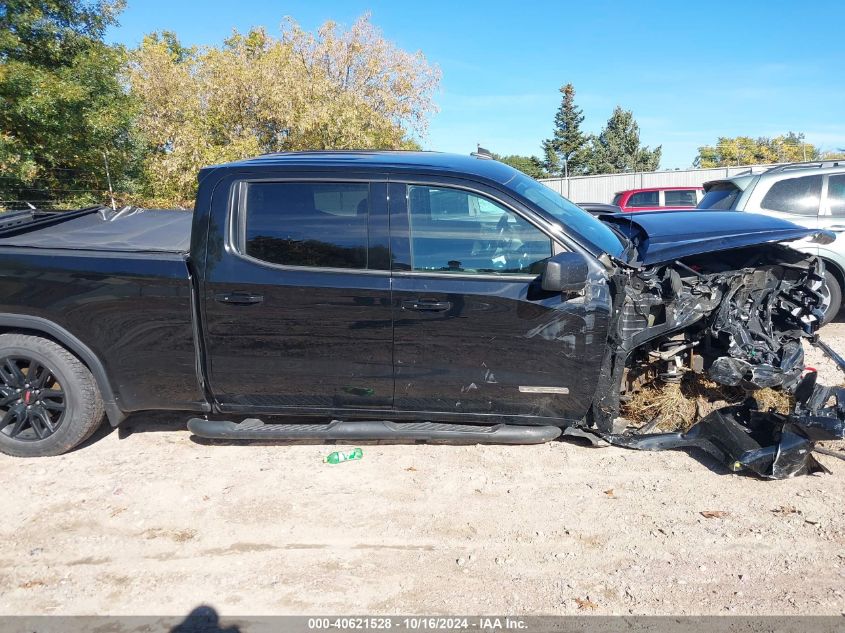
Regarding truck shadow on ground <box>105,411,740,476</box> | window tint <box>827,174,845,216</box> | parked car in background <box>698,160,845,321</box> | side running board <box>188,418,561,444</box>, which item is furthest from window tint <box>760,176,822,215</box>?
side running board <box>188,418,561,444</box>

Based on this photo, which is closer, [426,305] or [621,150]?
[426,305]

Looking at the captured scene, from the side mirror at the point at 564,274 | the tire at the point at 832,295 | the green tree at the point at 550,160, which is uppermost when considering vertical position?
the green tree at the point at 550,160

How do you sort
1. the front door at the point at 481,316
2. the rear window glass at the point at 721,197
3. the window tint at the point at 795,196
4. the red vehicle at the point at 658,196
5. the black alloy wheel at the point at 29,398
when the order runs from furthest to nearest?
the red vehicle at the point at 658,196 < the rear window glass at the point at 721,197 < the window tint at the point at 795,196 < the black alloy wheel at the point at 29,398 < the front door at the point at 481,316

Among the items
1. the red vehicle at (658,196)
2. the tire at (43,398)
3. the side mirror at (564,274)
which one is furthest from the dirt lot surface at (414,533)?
the red vehicle at (658,196)

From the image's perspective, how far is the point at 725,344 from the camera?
3781mm

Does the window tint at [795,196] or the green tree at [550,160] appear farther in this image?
the green tree at [550,160]

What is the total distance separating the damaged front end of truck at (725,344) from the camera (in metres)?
3.44

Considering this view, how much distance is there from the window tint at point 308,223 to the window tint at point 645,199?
1460 cm

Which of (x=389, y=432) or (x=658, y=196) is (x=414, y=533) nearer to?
(x=389, y=432)

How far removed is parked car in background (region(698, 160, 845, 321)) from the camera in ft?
22.0

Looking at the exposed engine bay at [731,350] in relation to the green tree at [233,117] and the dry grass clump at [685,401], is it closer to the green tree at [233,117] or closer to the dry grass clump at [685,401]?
the dry grass clump at [685,401]

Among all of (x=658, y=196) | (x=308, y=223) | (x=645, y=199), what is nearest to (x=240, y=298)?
(x=308, y=223)

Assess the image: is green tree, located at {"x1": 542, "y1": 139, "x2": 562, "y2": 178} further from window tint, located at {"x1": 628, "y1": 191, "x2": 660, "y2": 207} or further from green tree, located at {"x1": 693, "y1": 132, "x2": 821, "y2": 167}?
window tint, located at {"x1": 628, "y1": 191, "x2": 660, "y2": 207}

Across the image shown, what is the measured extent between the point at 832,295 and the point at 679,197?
11.1 metres
